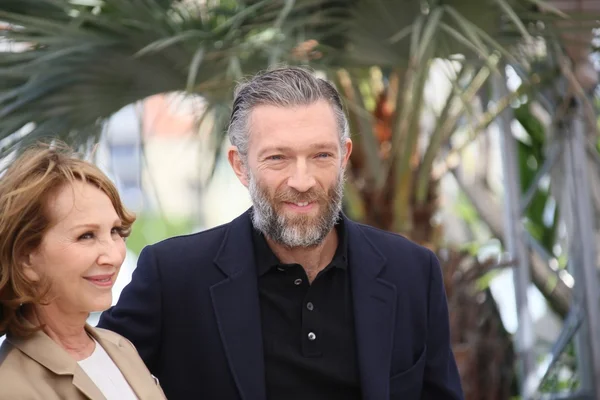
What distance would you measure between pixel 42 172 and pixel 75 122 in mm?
1562

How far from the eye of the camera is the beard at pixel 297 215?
1.77m

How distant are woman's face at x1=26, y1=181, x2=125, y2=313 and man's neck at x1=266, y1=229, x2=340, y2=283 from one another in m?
0.47

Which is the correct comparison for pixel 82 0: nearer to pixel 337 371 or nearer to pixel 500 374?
pixel 337 371

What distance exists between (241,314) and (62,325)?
1.40 ft

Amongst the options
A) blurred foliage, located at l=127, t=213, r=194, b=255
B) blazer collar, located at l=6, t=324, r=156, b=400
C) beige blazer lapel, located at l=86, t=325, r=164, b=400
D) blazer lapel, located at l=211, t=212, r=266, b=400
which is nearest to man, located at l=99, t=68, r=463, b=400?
blazer lapel, located at l=211, t=212, r=266, b=400

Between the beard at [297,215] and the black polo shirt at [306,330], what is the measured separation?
9 centimetres

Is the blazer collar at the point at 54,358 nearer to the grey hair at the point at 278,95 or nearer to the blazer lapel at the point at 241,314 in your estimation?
the blazer lapel at the point at 241,314

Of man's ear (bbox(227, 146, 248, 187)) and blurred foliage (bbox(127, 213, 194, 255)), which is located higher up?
blurred foliage (bbox(127, 213, 194, 255))

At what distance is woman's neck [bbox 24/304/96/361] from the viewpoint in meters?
1.47

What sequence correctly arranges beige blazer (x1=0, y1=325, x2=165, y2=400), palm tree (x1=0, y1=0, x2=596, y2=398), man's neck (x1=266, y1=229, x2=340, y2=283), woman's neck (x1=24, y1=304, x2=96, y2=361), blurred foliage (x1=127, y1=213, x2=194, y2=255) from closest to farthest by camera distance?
beige blazer (x1=0, y1=325, x2=165, y2=400) < woman's neck (x1=24, y1=304, x2=96, y2=361) < man's neck (x1=266, y1=229, x2=340, y2=283) < palm tree (x1=0, y1=0, x2=596, y2=398) < blurred foliage (x1=127, y1=213, x2=194, y2=255)

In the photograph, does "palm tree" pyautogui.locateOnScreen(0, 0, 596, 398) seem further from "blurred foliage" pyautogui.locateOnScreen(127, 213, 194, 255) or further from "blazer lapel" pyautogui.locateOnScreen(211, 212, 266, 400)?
"blurred foliage" pyautogui.locateOnScreen(127, 213, 194, 255)

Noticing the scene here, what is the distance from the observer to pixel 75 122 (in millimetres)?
2996

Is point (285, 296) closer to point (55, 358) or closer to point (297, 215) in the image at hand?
point (297, 215)

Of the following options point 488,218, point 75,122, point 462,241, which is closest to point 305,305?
point 75,122
